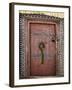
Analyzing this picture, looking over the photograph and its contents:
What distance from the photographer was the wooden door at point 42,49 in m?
2.02

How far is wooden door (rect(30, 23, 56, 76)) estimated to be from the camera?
6.63 ft

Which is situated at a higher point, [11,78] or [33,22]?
[33,22]

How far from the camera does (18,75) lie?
196cm

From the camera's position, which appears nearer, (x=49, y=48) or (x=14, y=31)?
(x=14, y=31)

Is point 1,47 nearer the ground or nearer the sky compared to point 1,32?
nearer the ground

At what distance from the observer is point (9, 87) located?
1.94 meters

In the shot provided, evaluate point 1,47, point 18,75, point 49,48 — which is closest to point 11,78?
point 18,75

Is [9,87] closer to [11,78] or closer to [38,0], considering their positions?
[11,78]

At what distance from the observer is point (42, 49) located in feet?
6.71

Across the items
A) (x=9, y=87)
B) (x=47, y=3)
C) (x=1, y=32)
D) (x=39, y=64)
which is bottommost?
(x=9, y=87)

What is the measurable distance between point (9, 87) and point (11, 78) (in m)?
0.07
